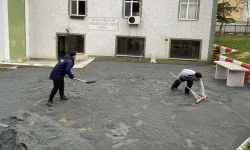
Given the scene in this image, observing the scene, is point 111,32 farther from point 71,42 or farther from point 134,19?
point 71,42

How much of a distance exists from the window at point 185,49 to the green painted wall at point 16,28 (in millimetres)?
11048

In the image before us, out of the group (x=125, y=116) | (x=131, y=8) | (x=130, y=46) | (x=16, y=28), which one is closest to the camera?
(x=125, y=116)

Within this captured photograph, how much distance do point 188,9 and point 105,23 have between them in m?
6.14

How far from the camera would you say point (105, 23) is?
18.9m

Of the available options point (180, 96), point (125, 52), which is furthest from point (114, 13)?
point (180, 96)

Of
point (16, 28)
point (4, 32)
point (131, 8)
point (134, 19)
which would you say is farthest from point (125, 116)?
point (16, 28)

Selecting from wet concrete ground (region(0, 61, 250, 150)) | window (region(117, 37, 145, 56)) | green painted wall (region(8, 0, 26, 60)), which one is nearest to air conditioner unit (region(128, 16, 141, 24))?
window (region(117, 37, 145, 56))

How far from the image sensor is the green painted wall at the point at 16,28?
→ 16922mm

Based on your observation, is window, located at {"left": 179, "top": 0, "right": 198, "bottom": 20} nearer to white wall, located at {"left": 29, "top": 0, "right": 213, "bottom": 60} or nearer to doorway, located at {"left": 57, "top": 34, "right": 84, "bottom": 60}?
white wall, located at {"left": 29, "top": 0, "right": 213, "bottom": 60}

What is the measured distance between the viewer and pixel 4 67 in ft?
49.2

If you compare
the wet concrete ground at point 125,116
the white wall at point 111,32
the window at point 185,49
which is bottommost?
the wet concrete ground at point 125,116

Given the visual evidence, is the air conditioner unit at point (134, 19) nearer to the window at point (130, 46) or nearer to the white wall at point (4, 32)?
the window at point (130, 46)

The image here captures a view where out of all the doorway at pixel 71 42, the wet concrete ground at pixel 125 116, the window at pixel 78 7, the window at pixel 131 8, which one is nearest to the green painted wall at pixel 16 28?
the doorway at pixel 71 42

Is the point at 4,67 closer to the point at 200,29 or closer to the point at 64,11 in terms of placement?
the point at 64,11
